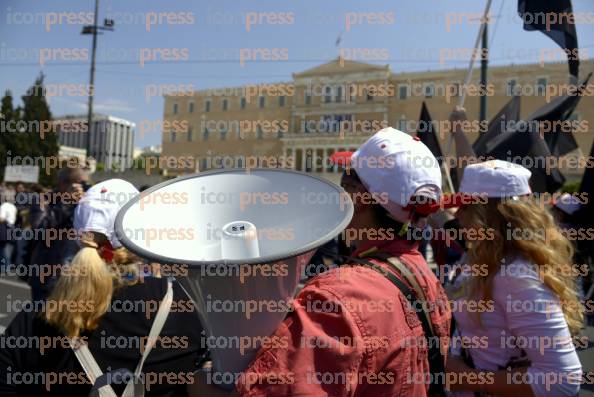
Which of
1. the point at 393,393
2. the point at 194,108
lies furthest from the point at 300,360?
the point at 194,108

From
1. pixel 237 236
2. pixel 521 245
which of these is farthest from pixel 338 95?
pixel 237 236

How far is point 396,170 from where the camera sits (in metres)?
1.43

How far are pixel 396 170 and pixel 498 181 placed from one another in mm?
763

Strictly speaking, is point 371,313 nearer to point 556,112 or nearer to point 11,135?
point 556,112

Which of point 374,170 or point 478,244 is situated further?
point 478,244

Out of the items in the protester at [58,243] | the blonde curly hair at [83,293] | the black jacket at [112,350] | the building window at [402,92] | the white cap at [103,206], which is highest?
the building window at [402,92]

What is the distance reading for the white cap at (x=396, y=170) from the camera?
1.43 metres

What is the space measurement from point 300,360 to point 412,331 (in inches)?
16.4

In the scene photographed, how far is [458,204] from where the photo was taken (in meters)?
2.12

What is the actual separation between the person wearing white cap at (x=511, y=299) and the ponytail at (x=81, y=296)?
Answer: 1456 millimetres

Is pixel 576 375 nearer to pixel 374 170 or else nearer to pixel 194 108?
pixel 374 170

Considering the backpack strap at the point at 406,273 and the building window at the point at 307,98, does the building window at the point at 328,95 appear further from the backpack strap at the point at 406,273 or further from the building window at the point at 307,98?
the backpack strap at the point at 406,273

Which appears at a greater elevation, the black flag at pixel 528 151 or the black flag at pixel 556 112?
the black flag at pixel 556 112

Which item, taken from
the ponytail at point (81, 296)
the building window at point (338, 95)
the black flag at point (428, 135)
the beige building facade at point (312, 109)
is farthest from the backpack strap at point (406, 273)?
the building window at point (338, 95)
